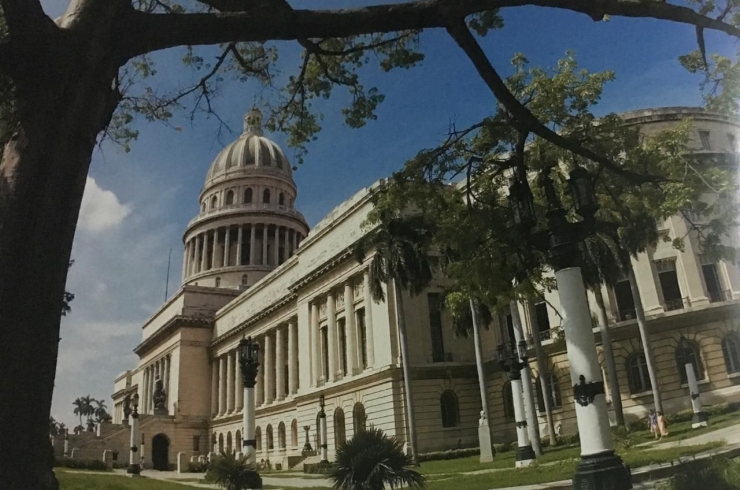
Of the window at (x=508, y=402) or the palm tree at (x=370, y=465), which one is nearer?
the palm tree at (x=370, y=465)

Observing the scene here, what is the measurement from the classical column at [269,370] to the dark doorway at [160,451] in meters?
15.7

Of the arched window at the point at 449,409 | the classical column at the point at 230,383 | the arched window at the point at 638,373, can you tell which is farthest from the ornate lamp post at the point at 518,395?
the classical column at the point at 230,383

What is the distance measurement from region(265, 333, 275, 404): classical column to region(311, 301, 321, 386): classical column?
1244cm

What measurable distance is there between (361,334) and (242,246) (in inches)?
1761

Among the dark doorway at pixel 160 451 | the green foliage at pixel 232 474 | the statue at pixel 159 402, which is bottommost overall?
the green foliage at pixel 232 474

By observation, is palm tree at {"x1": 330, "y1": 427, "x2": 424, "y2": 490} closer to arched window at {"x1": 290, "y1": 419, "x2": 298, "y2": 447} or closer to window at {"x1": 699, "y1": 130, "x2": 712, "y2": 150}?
window at {"x1": 699, "y1": 130, "x2": 712, "y2": 150}

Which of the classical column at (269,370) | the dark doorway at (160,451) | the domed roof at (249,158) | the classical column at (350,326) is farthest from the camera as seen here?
the domed roof at (249,158)

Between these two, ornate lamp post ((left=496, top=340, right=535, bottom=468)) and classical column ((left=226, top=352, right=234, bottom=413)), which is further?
classical column ((left=226, top=352, right=234, bottom=413))

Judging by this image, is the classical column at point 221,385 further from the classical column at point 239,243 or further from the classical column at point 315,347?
the classical column at point 315,347

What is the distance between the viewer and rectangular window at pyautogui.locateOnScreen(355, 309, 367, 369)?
1702 inches

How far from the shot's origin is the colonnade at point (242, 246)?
274 ft

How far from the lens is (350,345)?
43.8 m

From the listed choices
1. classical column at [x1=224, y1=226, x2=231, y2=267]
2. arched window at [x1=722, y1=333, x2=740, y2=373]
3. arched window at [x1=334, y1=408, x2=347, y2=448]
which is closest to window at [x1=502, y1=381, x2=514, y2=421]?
arched window at [x1=334, y1=408, x2=347, y2=448]

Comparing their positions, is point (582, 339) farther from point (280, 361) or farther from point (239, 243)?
point (239, 243)
